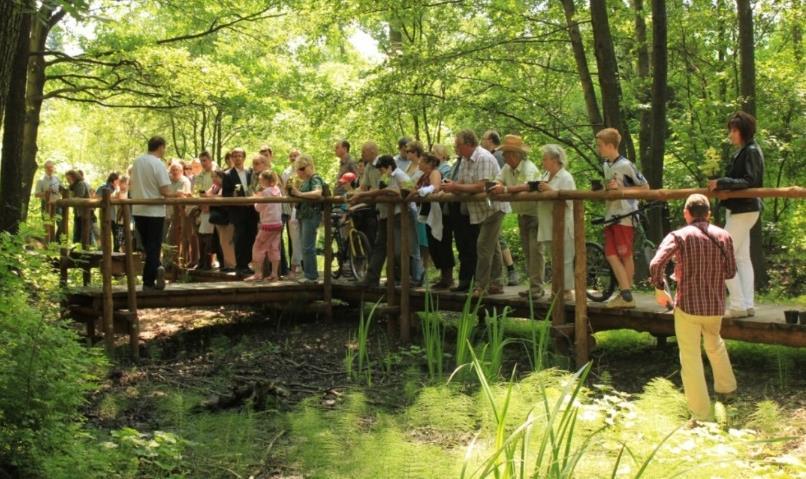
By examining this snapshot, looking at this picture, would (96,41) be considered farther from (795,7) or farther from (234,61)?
(795,7)

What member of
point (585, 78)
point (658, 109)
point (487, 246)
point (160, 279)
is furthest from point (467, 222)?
point (585, 78)

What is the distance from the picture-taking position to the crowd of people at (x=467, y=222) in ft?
21.3

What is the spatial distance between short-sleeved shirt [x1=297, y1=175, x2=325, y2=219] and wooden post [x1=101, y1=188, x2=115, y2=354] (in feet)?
8.47

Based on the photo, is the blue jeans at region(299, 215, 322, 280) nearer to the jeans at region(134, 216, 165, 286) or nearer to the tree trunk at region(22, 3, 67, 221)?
the jeans at region(134, 216, 165, 286)

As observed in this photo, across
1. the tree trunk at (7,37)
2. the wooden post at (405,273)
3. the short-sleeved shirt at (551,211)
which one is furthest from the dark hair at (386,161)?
the tree trunk at (7,37)

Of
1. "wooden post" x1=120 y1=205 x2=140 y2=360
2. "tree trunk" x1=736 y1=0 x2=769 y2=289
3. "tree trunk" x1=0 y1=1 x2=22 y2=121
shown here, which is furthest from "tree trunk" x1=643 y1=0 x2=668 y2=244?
"tree trunk" x1=0 y1=1 x2=22 y2=121

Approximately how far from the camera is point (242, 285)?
459 inches

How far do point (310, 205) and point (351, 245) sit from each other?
724mm

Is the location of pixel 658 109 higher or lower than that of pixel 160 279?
higher

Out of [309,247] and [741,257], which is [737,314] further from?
[309,247]

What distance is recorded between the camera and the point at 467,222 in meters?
10.1

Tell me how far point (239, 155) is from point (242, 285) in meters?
2.02

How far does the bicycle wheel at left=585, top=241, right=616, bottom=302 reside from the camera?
908 centimetres

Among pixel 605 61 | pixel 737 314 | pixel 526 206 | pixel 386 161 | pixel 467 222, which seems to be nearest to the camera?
pixel 737 314
